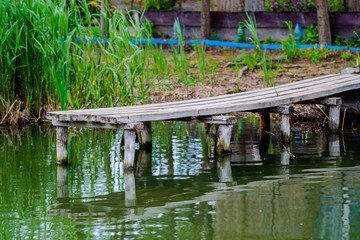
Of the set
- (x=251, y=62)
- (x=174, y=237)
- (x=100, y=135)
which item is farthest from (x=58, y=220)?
(x=251, y=62)

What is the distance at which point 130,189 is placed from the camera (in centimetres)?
511

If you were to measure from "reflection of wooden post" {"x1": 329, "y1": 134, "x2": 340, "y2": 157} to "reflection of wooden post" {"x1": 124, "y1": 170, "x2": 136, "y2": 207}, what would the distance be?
2.10 meters

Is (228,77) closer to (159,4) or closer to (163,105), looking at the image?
(163,105)

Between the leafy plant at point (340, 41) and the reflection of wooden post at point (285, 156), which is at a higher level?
the leafy plant at point (340, 41)

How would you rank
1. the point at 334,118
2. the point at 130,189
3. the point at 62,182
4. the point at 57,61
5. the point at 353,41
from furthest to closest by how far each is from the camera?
the point at 353,41 < the point at 334,118 < the point at 57,61 < the point at 62,182 < the point at 130,189

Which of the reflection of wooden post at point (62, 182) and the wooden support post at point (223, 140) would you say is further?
the wooden support post at point (223, 140)

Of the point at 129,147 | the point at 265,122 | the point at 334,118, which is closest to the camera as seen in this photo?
the point at 129,147

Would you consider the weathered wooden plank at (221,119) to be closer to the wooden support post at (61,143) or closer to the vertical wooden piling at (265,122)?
the wooden support post at (61,143)

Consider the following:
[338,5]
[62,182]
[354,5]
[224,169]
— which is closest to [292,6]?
[338,5]

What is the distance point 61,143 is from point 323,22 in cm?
732

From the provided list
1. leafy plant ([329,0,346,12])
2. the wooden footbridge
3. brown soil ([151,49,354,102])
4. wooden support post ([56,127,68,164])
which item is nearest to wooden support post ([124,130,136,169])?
the wooden footbridge

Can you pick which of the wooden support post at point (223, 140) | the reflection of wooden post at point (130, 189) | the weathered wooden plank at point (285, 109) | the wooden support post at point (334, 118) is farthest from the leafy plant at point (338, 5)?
the reflection of wooden post at point (130, 189)

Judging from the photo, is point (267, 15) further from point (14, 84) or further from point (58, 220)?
point (58, 220)

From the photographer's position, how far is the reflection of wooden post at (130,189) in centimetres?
469
